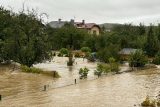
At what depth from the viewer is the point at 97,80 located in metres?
42.7

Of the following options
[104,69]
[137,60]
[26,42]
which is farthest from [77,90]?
[137,60]

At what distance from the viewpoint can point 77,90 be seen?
35250mm

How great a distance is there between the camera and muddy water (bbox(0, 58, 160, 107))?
29.1 m

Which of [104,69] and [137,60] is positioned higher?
[137,60]

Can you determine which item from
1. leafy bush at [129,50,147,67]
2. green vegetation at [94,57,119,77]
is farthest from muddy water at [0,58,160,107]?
leafy bush at [129,50,147,67]

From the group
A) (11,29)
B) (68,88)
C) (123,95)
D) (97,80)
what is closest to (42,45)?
(11,29)

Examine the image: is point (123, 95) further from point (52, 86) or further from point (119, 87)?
point (52, 86)

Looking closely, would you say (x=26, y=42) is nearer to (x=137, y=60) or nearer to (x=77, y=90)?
(x=77, y=90)

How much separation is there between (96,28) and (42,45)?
241 feet

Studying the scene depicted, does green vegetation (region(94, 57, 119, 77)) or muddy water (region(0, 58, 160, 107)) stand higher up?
green vegetation (region(94, 57, 119, 77))

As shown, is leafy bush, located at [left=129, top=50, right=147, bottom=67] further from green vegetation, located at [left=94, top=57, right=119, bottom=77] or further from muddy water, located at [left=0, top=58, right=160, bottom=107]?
muddy water, located at [left=0, top=58, right=160, bottom=107]

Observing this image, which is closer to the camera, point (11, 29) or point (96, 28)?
point (11, 29)

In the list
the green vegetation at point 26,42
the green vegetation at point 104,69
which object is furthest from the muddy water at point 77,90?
the green vegetation at point 26,42

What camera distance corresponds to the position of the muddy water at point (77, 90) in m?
29.1
